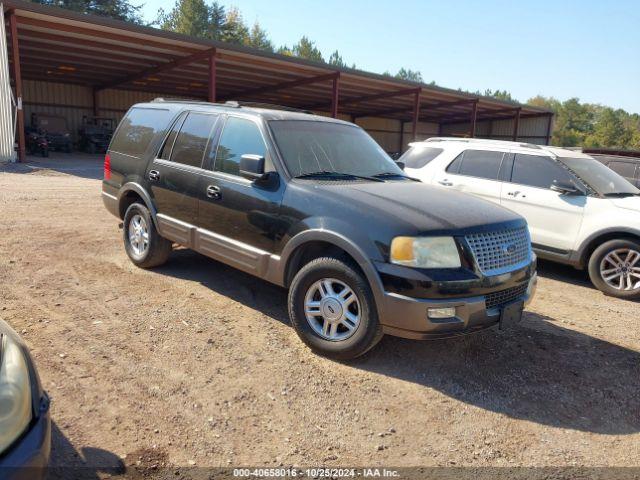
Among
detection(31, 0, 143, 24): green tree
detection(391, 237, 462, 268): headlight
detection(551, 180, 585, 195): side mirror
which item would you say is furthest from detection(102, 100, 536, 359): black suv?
detection(31, 0, 143, 24): green tree

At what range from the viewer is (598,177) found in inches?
262

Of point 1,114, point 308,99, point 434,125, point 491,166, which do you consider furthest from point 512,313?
point 434,125

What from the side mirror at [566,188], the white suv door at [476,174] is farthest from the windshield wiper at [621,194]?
the white suv door at [476,174]

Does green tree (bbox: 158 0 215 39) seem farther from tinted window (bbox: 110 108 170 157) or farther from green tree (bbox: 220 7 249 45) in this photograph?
tinted window (bbox: 110 108 170 157)

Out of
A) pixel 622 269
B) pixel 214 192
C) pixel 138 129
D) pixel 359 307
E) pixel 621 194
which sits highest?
pixel 138 129

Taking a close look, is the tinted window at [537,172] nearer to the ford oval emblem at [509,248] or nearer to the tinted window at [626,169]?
the ford oval emblem at [509,248]

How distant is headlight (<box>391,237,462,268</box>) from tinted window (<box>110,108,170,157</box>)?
3351 millimetres

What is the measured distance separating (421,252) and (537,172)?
4.25m

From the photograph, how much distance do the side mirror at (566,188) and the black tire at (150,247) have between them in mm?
4951

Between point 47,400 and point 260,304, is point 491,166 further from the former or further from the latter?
point 47,400

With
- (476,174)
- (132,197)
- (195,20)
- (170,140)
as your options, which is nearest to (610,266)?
(476,174)

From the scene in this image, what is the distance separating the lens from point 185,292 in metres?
5.07

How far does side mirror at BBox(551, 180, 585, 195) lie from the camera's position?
20.7 ft

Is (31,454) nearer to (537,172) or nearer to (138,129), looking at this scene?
(138,129)
